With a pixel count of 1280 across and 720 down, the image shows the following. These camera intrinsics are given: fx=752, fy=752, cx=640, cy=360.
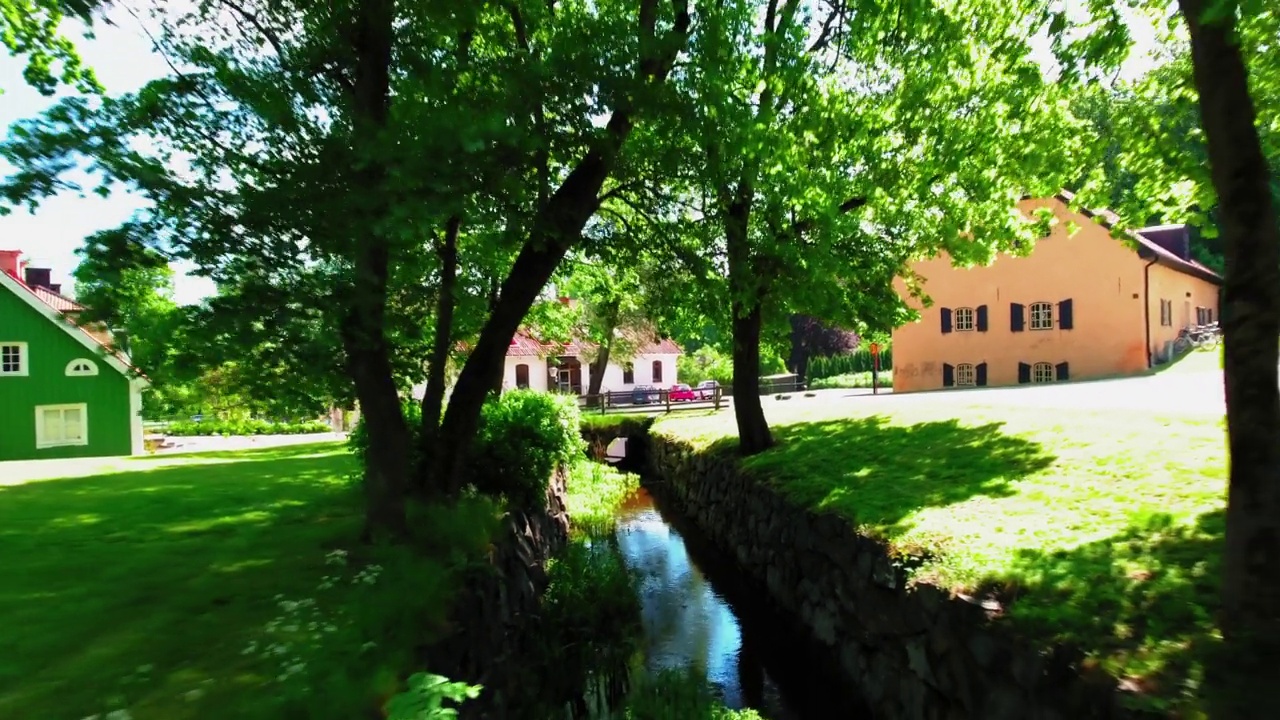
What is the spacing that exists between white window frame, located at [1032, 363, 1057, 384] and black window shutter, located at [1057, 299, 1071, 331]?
5.81 feet

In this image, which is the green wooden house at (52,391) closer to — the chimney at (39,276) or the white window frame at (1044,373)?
the chimney at (39,276)

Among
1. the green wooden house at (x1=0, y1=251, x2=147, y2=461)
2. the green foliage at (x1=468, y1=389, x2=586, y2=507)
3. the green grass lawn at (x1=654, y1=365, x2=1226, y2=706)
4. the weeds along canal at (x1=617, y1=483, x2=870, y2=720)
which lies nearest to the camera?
the green grass lawn at (x1=654, y1=365, x2=1226, y2=706)

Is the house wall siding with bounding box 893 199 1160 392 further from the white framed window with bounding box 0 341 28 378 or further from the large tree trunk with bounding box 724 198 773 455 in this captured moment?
the white framed window with bounding box 0 341 28 378

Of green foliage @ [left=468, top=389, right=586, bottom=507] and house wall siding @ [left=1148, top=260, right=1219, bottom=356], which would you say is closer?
green foliage @ [left=468, top=389, right=586, bottom=507]

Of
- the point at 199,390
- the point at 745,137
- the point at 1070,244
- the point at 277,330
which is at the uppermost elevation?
the point at 1070,244

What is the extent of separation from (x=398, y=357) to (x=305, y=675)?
4345 mm

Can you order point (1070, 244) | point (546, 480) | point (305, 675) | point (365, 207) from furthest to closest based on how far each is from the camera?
point (1070, 244)
point (546, 480)
point (365, 207)
point (305, 675)

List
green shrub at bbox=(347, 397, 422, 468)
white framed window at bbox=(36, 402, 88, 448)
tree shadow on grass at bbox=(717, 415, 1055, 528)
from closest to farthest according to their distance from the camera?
tree shadow on grass at bbox=(717, 415, 1055, 528) < green shrub at bbox=(347, 397, 422, 468) < white framed window at bbox=(36, 402, 88, 448)

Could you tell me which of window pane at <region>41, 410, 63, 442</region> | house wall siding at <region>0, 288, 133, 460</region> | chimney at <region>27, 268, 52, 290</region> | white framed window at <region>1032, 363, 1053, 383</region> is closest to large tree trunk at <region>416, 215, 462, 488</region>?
house wall siding at <region>0, 288, 133, 460</region>

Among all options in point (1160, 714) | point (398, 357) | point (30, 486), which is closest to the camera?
point (1160, 714)

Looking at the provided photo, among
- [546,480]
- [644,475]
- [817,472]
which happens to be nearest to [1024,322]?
[644,475]

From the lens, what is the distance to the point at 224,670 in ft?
15.0

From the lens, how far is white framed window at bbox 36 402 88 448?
88.0 feet

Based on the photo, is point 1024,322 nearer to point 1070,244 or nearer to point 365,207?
point 1070,244
